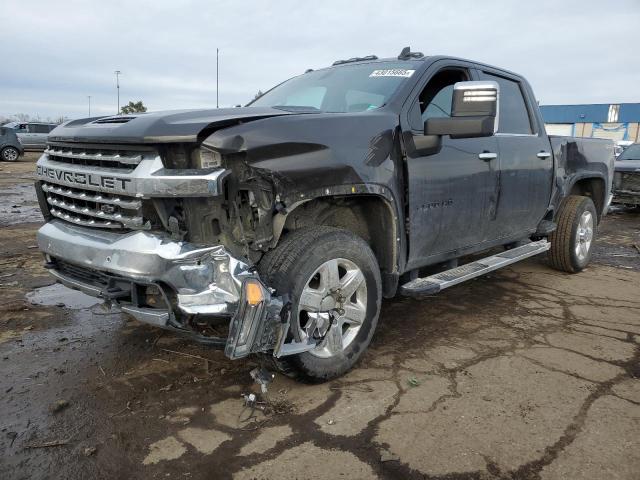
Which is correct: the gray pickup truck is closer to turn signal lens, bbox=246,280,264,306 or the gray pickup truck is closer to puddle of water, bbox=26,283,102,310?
turn signal lens, bbox=246,280,264,306

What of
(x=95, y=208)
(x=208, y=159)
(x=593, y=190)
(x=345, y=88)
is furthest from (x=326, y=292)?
(x=593, y=190)

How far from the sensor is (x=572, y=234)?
18.0 feet

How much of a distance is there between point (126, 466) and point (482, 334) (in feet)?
8.53

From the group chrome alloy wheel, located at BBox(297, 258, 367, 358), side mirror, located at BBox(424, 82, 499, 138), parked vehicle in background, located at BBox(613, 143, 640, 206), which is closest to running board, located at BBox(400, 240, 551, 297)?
chrome alloy wheel, located at BBox(297, 258, 367, 358)

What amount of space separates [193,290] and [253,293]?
30cm

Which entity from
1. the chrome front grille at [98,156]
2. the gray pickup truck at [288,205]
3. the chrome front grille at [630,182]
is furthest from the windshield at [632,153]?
the chrome front grille at [98,156]

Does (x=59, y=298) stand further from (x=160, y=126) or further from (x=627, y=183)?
(x=627, y=183)

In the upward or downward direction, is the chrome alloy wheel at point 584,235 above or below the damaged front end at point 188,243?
below

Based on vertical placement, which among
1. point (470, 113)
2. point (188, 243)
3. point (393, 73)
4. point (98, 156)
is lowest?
point (188, 243)

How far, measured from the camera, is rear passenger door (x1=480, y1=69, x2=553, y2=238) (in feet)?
13.8

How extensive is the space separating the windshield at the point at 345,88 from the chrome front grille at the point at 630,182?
923cm

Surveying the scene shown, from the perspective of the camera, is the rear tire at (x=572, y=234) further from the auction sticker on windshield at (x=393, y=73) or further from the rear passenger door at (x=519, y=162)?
the auction sticker on windshield at (x=393, y=73)

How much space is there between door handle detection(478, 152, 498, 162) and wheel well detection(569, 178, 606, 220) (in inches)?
93.9

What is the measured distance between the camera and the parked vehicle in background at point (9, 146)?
22016 millimetres
